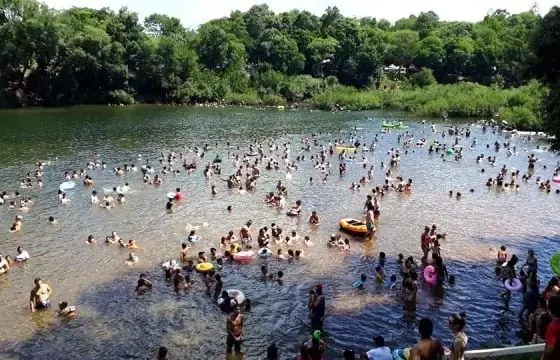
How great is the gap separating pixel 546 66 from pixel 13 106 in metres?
79.0

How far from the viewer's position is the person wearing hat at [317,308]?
17.1m

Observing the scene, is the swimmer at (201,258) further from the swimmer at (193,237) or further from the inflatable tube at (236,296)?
the inflatable tube at (236,296)

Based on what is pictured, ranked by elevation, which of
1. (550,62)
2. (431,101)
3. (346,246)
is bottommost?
(346,246)

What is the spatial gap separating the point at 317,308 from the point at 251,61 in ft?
318

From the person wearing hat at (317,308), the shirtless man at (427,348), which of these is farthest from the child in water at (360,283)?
the shirtless man at (427,348)

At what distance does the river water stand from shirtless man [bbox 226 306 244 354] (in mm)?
494

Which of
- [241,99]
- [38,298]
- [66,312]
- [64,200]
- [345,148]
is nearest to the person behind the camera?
[66,312]

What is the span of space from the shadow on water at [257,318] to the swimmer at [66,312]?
31cm

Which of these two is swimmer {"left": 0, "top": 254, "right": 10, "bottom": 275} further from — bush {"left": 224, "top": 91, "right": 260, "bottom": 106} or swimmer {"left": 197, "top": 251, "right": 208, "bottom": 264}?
bush {"left": 224, "top": 91, "right": 260, "bottom": 106}

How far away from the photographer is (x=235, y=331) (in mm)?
15602

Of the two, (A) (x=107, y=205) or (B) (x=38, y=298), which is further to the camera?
(A) (x=107, y=205)

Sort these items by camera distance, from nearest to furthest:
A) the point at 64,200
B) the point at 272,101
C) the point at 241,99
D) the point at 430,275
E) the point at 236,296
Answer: the point at 236,296 < the point at 430,275 < the point at 64,200 < the point at 241,99 < the point at 272,101

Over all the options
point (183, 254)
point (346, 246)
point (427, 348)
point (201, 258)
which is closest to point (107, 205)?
point (183, 254)

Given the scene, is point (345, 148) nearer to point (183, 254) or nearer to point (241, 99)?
point (183, 254)
